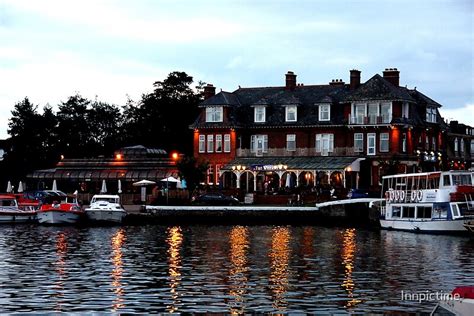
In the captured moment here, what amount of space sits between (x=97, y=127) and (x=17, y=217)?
6497 centimetres

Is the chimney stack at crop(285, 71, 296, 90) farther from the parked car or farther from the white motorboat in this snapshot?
the white motorboat

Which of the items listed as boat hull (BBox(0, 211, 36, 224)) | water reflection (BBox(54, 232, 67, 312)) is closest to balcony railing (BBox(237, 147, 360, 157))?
boat hull (BBox(0, 211, 36, 224))

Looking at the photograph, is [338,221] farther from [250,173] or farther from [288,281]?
[288,281]

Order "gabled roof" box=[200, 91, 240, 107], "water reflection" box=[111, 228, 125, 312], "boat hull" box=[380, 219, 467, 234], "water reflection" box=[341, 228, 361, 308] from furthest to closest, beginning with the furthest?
1. "gabled roof" box=[200, 91, 240, 107]
2. "boat hull" box=[380, 219, 467, 234]
3. "water reflection" box=[341, 228, 361, 308]
4. "water reflection" box=[111, 228, 125, 312]

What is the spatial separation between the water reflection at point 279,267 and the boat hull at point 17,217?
24302mm

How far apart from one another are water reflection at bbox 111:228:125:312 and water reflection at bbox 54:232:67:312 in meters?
1.88

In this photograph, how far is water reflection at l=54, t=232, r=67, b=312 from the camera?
3284 centimetres

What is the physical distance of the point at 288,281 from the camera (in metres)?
37.9

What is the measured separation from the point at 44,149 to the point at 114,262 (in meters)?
89.4

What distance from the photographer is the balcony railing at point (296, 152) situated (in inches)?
3834

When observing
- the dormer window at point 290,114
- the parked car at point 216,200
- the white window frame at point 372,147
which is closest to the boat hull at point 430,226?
the parked car at point 216,200

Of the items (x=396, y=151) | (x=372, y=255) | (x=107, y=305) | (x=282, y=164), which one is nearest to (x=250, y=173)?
(x=282, y=164)

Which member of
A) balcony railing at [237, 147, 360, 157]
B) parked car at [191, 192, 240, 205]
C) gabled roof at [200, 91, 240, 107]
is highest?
gabled roof at [200, 91, 240, 107]

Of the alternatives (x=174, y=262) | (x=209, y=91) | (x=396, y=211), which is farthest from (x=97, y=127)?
(x=174, y=262)
